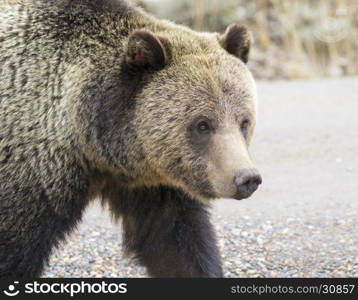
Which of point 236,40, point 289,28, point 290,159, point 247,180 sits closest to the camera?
point 247,180

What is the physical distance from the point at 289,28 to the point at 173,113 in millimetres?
12149

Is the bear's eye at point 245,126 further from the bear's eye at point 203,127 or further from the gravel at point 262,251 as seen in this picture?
the gravel at point 262,251

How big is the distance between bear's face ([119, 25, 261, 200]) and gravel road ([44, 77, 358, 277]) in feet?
3.09

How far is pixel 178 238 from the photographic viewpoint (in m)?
5.32

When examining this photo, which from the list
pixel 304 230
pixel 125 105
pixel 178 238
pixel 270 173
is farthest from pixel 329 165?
pixel 125 105

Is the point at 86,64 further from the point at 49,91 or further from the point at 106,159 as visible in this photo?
the point at 106,159

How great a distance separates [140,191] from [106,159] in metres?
0.55

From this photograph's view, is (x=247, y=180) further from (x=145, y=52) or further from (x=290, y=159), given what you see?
(x=290, y=159)

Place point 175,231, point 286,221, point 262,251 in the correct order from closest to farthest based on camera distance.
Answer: point 175,231, point 262,251, point 286,221

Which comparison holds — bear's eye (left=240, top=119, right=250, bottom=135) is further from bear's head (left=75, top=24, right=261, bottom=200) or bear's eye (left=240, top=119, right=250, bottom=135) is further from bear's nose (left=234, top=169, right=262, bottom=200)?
bear's nose (left=234, top=169, right=262, bottom=200)

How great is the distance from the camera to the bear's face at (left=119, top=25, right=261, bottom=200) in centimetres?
464

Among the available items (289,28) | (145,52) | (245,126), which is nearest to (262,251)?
(245,126)

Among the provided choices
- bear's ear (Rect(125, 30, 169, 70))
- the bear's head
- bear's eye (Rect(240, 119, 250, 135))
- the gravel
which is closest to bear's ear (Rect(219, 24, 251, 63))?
the bear's head

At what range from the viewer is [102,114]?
4793 mm
